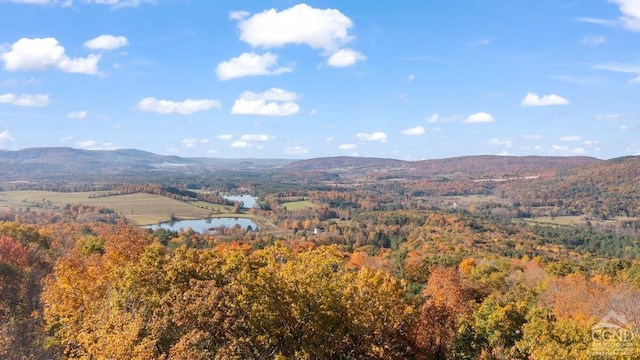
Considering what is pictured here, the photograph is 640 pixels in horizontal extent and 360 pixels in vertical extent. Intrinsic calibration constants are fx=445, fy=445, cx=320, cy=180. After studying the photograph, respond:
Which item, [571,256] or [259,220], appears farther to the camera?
[259,220]

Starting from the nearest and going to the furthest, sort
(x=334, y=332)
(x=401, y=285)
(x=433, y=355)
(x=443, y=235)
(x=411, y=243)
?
1. (x=334, y=332)
2. (x=401, y=285)
3. (x=433, y=355)
4. (x=411, y=243)
5. (x=443, y=235)

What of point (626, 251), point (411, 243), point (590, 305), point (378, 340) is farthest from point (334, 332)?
point (626, 251)

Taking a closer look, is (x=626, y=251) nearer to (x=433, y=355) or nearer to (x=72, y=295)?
(x=433, y=355)

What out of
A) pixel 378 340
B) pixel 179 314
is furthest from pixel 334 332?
pixel 179 314

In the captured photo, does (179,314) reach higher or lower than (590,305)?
higher

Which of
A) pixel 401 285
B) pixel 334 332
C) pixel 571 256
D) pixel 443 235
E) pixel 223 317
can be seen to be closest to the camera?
pixel 223 317

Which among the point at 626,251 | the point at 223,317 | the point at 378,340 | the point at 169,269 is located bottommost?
the point at 626,251

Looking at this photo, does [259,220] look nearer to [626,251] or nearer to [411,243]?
[411,243]

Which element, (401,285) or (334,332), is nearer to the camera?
(334,332)


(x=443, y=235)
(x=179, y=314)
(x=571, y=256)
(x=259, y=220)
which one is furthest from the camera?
(x=259, y=220)
